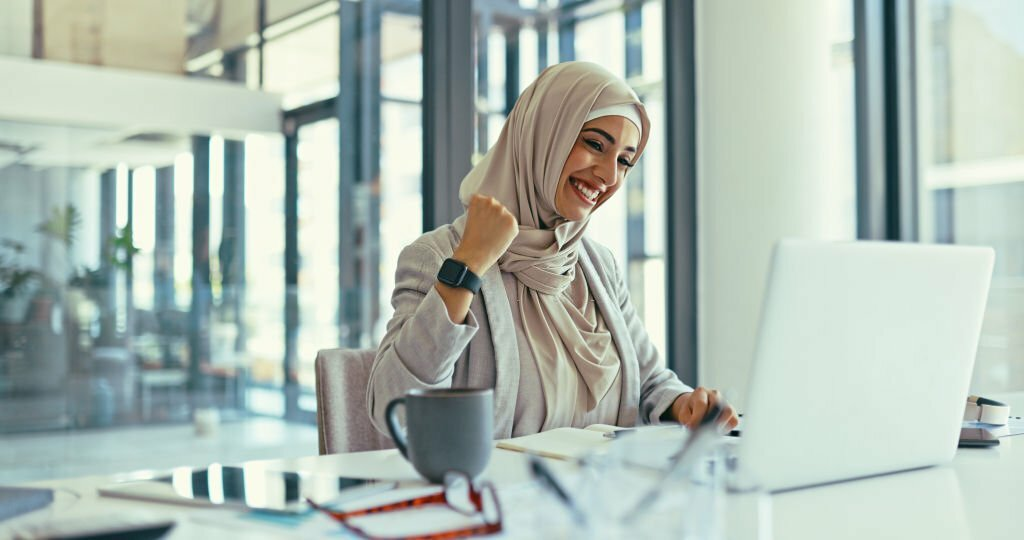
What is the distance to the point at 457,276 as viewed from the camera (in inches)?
50.1

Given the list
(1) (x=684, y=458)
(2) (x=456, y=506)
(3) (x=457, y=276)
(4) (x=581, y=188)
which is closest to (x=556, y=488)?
(1) (x=684, y=458)

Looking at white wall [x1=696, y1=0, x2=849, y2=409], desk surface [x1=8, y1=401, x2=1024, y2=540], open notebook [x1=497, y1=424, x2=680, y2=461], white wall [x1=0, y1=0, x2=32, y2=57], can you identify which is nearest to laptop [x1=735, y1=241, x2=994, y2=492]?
desk surface [x1=8, y1=401, x2=1024, y2=540]

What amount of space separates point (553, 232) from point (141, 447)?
130 centimetres

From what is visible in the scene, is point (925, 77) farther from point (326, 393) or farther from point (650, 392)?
point (326, 393)

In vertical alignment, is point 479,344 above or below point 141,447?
above

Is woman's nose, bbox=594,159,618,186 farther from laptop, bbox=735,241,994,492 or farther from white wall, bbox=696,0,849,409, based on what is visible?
white wall, bbox=696,0,849,409

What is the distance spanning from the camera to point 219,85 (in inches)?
90.6

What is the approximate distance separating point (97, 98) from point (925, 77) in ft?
8.96

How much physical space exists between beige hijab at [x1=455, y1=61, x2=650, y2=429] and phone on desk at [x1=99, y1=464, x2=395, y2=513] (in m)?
0.66

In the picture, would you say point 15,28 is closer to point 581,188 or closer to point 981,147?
point 581,188

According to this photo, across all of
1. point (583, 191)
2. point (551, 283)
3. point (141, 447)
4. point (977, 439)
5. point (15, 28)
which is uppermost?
point (15, 28)

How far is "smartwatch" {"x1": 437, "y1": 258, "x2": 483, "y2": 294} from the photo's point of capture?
1.27m

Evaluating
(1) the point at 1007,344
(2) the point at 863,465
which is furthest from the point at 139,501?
(1) the point at 1007,344

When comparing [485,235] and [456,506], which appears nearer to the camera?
[456,506]
